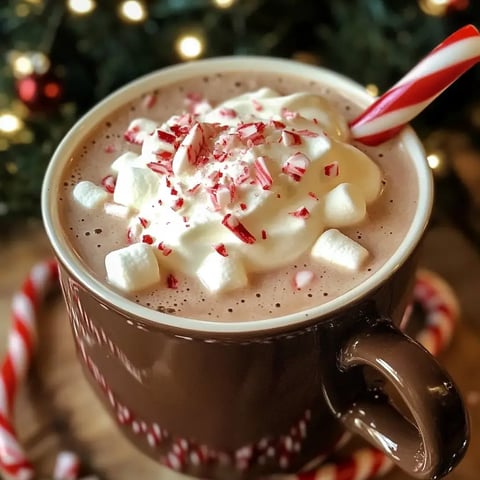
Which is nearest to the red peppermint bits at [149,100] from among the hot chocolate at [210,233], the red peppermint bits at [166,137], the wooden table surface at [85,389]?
the hot chocolate at [210,233]

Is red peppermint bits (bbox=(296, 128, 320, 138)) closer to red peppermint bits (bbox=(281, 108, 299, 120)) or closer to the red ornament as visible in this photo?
red peppermint bits (bbox=(281, 108, 299, 120))

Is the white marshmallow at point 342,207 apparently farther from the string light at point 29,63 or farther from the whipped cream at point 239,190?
the string light at point 29,63

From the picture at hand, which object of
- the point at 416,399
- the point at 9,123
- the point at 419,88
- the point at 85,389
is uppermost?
the point at 419,88

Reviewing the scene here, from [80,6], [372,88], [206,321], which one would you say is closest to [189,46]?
[80,6]

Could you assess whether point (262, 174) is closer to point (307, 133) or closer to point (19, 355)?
point (307, 133)

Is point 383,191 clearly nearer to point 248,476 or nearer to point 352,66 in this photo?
point 248,476
